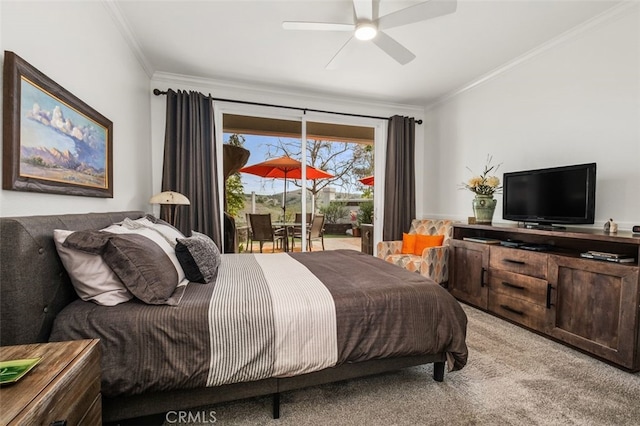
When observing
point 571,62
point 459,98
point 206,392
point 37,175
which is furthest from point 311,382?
point 459,98

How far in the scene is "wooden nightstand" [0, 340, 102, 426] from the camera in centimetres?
71

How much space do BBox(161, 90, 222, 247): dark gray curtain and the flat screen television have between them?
3357mm

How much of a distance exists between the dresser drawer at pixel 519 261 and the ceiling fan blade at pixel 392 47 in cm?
203

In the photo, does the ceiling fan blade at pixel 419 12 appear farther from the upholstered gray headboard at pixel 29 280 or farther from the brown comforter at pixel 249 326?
the upholstered gray headboard at pixel 29 280

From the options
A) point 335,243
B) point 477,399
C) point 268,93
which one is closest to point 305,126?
point 268,93

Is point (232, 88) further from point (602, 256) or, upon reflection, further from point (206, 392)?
point (602, 256)

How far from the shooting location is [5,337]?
113cm

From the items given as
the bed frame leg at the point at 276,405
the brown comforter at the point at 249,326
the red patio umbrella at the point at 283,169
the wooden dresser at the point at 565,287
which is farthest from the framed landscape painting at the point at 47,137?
the wooden dresser at the point at 565,287

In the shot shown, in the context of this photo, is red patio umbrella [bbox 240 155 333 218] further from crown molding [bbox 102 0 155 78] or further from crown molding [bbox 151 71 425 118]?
crown molding [bbox 102 0 155 78]

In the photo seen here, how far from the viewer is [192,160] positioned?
3.52 m

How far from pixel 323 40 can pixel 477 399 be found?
306 centimetres

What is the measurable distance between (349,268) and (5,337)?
1767 millimetres

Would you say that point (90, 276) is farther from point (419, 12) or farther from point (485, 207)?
point (485, 207)

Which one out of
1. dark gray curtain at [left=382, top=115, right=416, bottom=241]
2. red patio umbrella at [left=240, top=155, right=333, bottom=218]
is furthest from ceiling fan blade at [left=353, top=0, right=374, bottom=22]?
dark gray curtain at [left=382, top=115, right=416, bottom=241]
